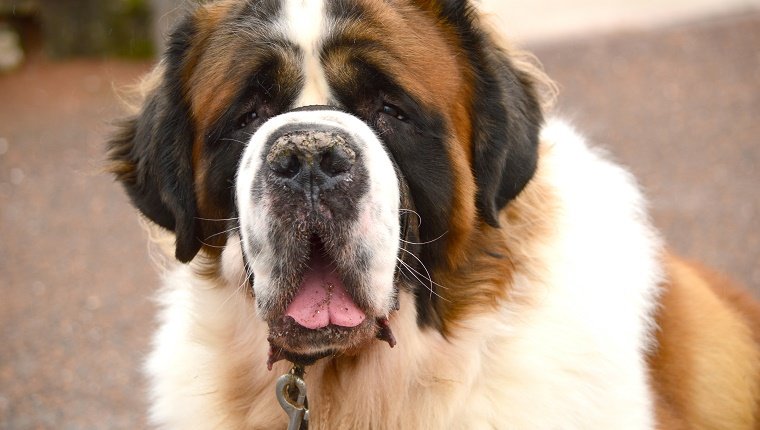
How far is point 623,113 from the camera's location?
889cm

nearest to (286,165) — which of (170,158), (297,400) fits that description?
(170,158)

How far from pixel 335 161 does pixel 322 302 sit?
0.38 metres

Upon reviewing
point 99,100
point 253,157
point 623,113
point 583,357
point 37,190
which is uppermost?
point 623,113

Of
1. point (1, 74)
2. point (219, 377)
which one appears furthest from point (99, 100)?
point (219, 377)

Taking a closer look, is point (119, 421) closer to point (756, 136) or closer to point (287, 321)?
point (287, 321)

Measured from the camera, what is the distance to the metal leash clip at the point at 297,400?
2568 mm

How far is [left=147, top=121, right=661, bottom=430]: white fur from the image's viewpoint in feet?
8.78

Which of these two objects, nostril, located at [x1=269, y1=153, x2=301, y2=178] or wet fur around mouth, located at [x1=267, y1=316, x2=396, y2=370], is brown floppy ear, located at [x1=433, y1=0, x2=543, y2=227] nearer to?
wet fur around mouth, located at [x1=267, y1=316, x2=396, y2=370]

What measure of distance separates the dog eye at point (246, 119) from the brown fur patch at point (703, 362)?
1.39m

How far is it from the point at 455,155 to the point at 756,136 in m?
6.07

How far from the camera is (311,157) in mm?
2199

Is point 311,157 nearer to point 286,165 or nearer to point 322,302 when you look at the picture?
point 286,165

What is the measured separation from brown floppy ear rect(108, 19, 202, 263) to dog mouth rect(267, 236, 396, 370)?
492 millimetres

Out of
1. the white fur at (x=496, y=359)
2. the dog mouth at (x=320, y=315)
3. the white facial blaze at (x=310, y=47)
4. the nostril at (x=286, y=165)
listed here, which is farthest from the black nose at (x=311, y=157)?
the white fur at (x=496, y=359)
